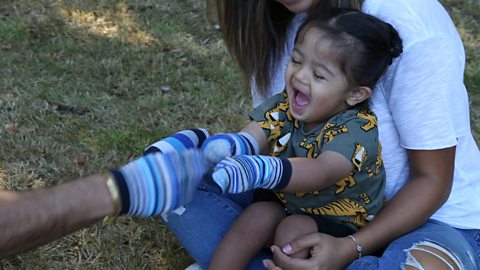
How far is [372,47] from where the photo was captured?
1.83 meters

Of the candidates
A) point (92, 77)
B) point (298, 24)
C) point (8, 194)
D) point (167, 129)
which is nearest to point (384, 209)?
point (298, 24)

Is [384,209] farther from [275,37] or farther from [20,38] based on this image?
[20,38]

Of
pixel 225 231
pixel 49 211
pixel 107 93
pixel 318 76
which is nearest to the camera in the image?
pixel 49 211

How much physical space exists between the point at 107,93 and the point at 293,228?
1880mm

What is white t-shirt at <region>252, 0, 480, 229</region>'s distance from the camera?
1.83 metres

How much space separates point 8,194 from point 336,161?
0.79 metres

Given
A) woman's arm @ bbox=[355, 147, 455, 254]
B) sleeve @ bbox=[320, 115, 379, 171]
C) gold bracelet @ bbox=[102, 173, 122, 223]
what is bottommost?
woman's arm @ bbox=[355, 147, 455, 254]

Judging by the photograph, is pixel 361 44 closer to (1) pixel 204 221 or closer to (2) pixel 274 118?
(2) pixel 274 118

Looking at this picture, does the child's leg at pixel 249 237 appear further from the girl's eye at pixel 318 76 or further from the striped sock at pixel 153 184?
the striped sock at pixel 153 184

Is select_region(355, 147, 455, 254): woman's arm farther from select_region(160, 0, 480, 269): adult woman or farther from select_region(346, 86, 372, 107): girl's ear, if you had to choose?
select_region(346, 86, 372, 107): girl's ear

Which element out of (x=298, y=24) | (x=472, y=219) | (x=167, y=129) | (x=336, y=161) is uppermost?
(x=298, y=24)

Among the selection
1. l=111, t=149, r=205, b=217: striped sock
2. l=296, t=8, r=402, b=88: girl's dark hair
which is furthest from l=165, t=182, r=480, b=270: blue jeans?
l=111, t=149, r=205, b=217: striped sock

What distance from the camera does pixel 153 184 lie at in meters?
1.32

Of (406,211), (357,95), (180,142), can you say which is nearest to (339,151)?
Answer: (357,95)
